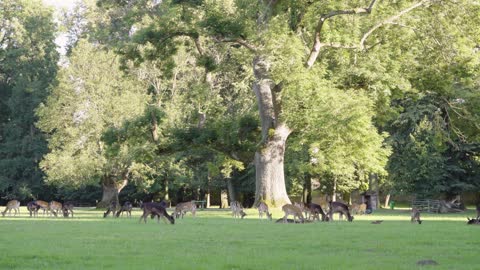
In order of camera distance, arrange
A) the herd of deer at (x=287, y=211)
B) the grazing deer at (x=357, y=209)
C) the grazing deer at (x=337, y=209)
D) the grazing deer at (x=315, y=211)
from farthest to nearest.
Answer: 1. the grazing deer at (x=357, y=209)
2. the grazing deer at (x=337, y=209)
3. the grazing deer at (x=315, y=211)
4. the herd of deer at (x=287, y=211)

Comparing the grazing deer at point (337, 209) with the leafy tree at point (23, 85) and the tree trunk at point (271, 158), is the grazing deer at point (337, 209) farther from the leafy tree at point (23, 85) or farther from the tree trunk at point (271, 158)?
the leafy tree at point (23, 85)

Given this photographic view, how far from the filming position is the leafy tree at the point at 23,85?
67438mm

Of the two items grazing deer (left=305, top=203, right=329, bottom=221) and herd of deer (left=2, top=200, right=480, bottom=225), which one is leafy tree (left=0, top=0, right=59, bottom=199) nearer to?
herd of deer (left=2, top=200, right=480, bottom=225)

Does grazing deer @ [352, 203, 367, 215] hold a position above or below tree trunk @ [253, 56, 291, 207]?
below

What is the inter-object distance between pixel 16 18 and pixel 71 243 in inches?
2336

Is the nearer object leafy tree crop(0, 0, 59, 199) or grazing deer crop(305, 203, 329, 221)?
grazing deer crop(305, 203, 329, 221)

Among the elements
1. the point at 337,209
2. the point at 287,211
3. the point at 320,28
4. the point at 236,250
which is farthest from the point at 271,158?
the point at 236,250

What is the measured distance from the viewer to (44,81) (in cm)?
6994

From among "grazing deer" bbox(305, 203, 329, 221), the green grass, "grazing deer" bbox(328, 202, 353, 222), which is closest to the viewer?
the green grass

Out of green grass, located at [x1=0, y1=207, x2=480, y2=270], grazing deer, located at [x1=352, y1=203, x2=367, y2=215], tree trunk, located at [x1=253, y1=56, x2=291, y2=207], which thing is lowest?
green grass, located at [x1=0, y1=207, x2=480, y2=270]

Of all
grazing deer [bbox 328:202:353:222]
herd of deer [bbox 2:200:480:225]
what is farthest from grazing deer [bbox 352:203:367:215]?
grazing deer [bbox 328:202:353:222]

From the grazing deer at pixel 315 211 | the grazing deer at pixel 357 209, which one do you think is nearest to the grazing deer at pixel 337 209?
the grazing deer at pixel 315 211

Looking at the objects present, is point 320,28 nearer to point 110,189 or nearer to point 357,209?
point 357,209

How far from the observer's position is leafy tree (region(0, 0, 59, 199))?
6744cm
